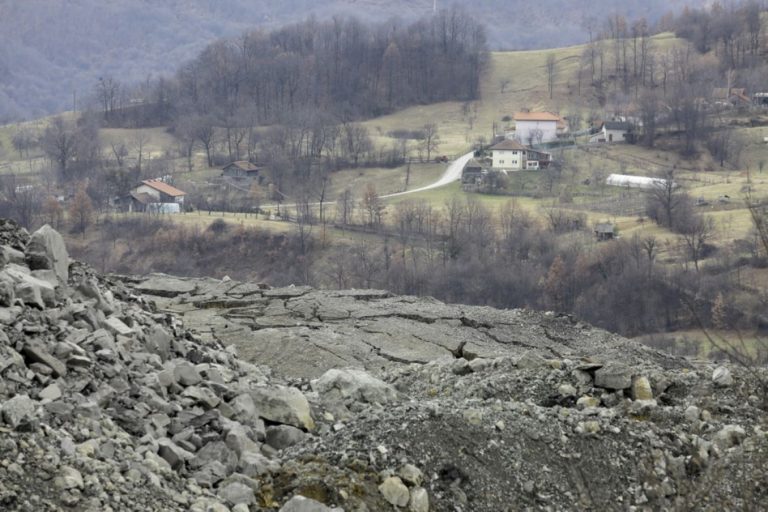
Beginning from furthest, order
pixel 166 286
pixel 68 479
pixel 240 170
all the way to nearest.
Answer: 1. pixel 240 170
2. pixel 166 286
3. pixel 68 479

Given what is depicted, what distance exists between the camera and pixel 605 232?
48.6m

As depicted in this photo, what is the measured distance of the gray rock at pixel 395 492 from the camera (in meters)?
7.88

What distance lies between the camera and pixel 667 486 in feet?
27.6

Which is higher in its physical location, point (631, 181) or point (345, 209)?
point (631, 181)

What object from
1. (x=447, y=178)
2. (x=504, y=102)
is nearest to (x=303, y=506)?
(x=447, y=178)

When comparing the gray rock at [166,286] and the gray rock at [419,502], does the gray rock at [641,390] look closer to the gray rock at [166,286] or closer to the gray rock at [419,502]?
the gray rock at [419,502]

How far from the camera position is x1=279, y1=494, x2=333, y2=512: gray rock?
7348 mm

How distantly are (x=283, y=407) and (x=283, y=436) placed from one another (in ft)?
1.64

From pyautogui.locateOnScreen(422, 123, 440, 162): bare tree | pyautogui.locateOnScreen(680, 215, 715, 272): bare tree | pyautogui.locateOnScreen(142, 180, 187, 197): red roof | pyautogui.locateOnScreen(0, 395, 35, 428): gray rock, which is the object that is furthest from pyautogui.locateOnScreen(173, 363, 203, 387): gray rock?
pyautogui.locateOnScreen(422, 123, 440, 162): bare tree

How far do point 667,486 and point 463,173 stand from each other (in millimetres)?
57342

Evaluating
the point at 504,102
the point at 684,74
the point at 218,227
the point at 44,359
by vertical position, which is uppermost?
the point at 684,74

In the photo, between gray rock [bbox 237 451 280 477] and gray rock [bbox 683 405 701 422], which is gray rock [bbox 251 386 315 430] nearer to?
gray rock [bbox 237 451 280 477]

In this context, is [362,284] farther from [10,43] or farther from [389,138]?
[10,43]

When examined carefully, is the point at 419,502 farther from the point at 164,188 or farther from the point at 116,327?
the point at 164,188
